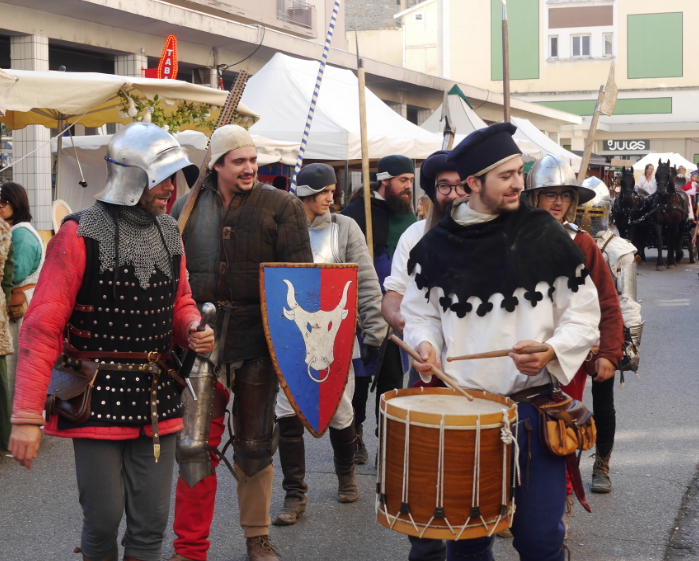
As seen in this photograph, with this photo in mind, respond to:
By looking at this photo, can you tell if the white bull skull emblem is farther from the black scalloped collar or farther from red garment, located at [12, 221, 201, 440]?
red garment, located at [12, 221, 201, 440]

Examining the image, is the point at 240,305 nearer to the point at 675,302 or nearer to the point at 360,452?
the point at 360,452

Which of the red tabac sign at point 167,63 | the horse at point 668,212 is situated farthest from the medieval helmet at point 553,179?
the horse at point 668,212

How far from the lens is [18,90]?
7.05 m

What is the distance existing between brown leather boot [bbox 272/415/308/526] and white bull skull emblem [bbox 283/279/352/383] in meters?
0.57

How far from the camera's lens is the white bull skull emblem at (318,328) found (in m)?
4.18

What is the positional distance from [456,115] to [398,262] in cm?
1220

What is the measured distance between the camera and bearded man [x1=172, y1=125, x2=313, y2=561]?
13.2ft

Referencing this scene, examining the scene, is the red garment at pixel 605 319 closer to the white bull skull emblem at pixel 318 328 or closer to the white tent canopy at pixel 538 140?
the white bull skull emblem at pixel 318 328

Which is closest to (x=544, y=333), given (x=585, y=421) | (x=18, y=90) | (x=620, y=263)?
(x=585, y=421)

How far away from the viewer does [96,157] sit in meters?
12.3

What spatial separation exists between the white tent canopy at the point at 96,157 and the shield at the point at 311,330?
19.0 feet

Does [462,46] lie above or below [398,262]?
above

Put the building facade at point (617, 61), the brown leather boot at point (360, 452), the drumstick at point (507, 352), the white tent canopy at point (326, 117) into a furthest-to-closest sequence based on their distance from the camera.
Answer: the building facade at point (617, 61)
the white tent canopy at point (326, 117)
the brown leather boot at point (360, 452)
the drumstick at point (507, 352)

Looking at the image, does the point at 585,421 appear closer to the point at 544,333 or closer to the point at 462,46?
the point at 544,333
